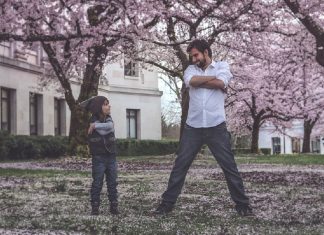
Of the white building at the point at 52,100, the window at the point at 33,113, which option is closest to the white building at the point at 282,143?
the white building at the point at 52,100

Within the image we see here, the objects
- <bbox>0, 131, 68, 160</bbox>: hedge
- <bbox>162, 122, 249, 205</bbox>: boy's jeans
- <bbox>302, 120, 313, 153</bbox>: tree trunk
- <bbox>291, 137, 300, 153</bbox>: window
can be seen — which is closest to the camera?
<bbox>162, 122, 249, 205</bbox>: boy's jeans

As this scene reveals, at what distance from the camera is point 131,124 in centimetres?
4869

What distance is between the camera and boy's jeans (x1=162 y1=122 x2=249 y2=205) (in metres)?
6.48

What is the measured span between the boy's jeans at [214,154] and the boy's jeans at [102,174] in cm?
66

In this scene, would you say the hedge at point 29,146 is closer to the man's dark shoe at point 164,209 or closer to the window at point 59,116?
the window at point 59,116

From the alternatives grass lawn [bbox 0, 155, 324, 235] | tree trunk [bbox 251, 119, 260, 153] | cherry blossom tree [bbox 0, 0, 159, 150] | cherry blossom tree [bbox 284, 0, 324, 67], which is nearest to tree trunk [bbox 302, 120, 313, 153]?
tree trunk [bbox 251, 119, 260, 153]

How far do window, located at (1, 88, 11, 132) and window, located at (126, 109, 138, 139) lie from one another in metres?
17.3

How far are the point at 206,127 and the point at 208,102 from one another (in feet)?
0.93

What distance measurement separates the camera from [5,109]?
103 feet

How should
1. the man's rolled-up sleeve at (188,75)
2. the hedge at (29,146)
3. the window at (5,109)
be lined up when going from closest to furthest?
the man's rolled-up sleeve at (188,75) → the hedge at (29,146) → the window at (5,109)

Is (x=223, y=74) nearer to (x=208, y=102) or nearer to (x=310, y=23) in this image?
(x=208, y=102)

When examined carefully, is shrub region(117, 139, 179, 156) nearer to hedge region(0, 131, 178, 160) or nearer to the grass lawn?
hedge region(0, 131, 178, 160)

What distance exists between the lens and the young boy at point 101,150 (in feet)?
22.0

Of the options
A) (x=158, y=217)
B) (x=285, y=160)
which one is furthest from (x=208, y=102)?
(x=285, y=160)
